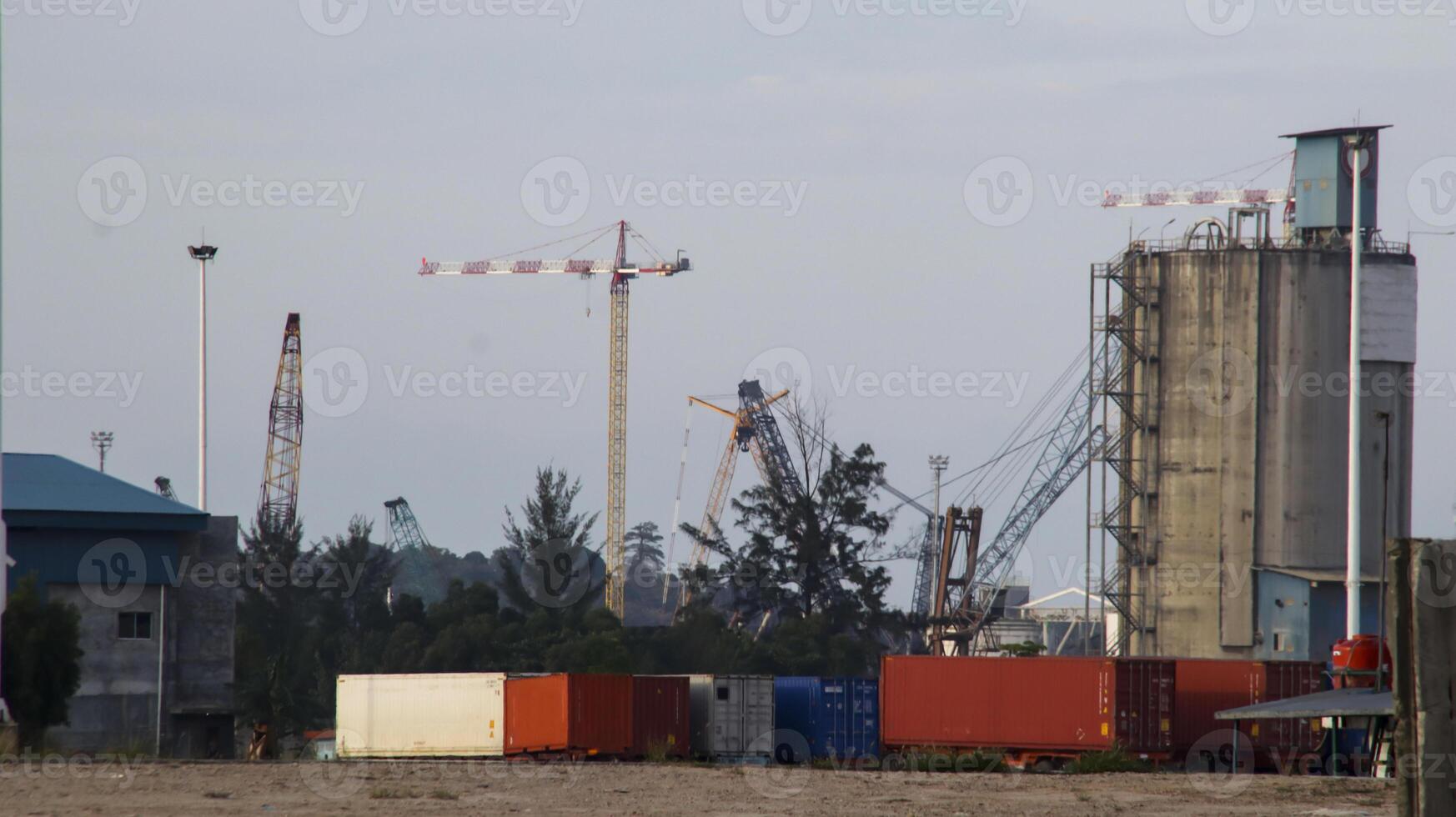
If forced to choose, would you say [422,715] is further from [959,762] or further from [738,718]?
[959,762]

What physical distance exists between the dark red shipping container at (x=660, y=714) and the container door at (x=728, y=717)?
1267mm

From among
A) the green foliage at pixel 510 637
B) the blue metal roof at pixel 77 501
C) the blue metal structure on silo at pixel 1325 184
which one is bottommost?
the green foliage at pixel 510 637

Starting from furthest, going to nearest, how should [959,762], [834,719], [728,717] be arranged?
1. [728,717]
2. [834,719]
3. [959,762]

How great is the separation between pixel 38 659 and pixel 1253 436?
50.7 metres

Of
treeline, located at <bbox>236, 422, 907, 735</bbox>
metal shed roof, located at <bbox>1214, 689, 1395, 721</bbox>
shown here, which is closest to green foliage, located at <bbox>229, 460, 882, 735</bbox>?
treeline, located at <bbox>236, 422, 907, 735</bbox>

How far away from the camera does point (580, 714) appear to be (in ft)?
153

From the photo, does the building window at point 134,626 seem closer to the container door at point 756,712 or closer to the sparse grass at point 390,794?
the container door at point 756,712

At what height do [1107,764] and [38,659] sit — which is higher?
[38,659]

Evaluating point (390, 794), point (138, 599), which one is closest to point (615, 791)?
point (390, 794)

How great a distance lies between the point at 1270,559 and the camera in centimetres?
7412

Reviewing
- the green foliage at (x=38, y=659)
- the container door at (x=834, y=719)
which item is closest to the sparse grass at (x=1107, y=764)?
the container door at (x=834, y=719)

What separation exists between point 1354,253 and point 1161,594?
105 feet

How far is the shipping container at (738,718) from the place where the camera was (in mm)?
50344

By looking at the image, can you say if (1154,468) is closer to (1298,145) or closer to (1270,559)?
(1270,559)
